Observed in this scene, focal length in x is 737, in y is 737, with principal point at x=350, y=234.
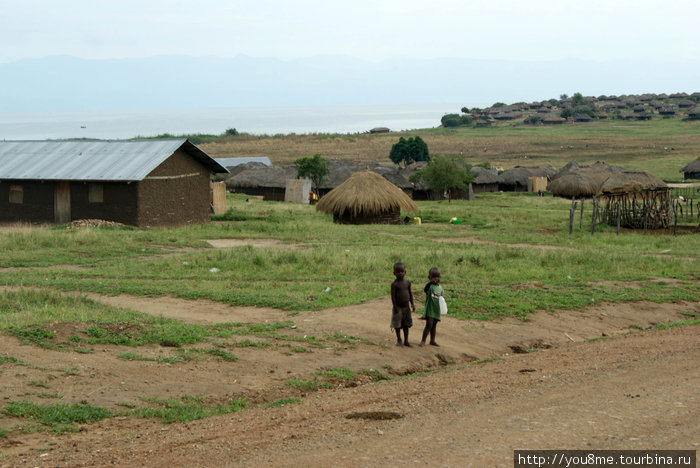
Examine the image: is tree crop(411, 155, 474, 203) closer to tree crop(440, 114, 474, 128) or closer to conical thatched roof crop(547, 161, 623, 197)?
conical thatched roof crop(547, 161, 623, 197)

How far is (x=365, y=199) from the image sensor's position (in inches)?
1197

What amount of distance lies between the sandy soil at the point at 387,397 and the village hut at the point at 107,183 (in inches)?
628

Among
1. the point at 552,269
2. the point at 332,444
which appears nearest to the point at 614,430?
the point at 332,444

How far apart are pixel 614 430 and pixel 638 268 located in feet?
39.1

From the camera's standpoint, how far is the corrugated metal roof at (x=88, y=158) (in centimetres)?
2612

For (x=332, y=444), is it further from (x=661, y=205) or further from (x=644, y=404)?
(x=661, y=205)

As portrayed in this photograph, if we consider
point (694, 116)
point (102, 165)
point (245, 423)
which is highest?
point (694, 116)

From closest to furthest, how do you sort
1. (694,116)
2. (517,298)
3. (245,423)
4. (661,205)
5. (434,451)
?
(434,451) < (245,423) < (517,298) < (661,205) < (694,116)

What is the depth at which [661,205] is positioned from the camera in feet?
95.9

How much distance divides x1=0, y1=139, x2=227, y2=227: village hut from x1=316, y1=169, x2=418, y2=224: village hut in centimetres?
555

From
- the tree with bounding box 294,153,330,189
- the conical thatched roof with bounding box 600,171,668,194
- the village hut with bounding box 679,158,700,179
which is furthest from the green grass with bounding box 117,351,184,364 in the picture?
the village hut with bounding box 679,158,700,179

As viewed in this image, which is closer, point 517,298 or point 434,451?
point 434,451

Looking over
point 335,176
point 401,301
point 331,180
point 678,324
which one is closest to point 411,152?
point 335,176

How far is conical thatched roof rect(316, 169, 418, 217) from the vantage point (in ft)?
99.9
